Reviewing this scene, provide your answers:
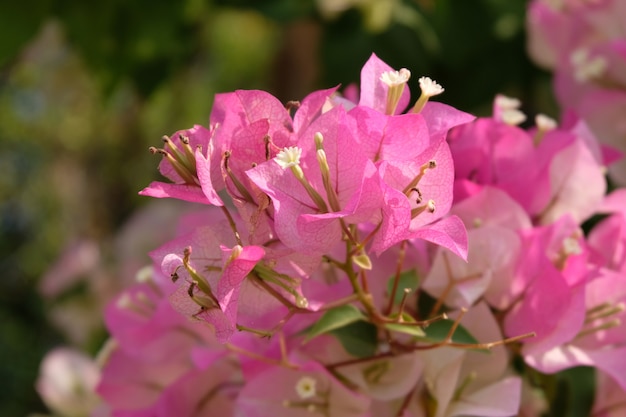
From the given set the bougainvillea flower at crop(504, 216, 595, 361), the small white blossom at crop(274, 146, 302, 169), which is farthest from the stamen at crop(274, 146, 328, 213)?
the bougainvillea flower at crop(504, 216, 595, 361)

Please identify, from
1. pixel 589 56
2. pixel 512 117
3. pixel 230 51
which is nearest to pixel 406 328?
pixel 512 117

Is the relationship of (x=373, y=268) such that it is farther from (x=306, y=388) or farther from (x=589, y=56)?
(x=589, y=56)

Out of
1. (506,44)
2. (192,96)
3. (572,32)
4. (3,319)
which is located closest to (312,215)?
(572,32)

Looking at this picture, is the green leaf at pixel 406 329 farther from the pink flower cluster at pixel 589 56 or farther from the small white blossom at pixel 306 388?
the pink flower cluster at pixel 589 56

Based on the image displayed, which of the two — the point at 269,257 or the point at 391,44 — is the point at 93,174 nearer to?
the point at 391,44

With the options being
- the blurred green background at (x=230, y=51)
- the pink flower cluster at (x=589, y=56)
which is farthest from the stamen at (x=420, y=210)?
the blurred green background at (x=230, y=51)

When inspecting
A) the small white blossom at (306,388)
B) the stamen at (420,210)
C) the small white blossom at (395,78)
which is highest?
the small white blossom at (395,78)
